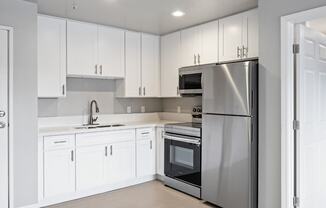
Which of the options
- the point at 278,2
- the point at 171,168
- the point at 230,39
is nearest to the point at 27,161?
the point at 171,168

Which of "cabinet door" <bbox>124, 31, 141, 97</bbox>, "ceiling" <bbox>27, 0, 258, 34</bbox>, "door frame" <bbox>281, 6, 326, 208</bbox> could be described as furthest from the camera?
"cabinet door" <bbox>124, 31, 141, 97</bbox>

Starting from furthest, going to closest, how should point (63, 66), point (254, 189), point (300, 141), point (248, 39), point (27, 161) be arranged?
point (63, 66) < point (248, 39) < point (27, 161) < point (254, 189) < point (300, 141)

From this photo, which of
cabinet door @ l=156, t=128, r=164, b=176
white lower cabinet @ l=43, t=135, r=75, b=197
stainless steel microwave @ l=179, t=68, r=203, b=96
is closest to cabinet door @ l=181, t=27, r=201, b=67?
stainless steel microwave @ l=179, t=68, r=203, b=96

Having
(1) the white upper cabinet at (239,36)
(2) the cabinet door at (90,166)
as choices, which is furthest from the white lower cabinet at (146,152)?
(1) the white upper cabinet at (239,36)

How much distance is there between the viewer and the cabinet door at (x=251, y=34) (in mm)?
3443

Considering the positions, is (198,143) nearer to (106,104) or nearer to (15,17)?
(106,104)

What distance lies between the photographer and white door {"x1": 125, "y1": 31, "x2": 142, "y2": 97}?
15.0 feet

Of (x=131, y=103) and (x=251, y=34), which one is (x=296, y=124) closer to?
(x=251, y=34)

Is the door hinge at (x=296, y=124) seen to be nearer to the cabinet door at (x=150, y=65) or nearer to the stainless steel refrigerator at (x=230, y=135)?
the stainless steel refrigerator at (x=230, y=135)

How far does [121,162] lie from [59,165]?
0.91m

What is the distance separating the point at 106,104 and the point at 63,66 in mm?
1056

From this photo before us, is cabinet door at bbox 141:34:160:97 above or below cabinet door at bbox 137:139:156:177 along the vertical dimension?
above

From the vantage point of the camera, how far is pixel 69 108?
14.1 feet

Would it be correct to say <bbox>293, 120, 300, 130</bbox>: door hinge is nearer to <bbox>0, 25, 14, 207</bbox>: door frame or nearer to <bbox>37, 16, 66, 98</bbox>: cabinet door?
<bbox>37, 16, 66, 98</bbox>: cabinet door
